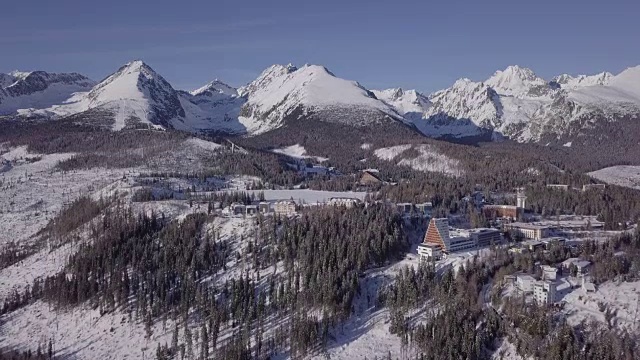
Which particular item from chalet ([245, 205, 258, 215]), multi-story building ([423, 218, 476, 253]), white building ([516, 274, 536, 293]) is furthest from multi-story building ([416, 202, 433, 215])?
white building ([516, 274, 536, 293])

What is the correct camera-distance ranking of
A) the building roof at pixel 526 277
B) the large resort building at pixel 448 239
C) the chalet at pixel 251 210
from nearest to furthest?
the building roof at pixel 526 277, the large resort building at pixel 448 239, the chalet at pixel 251 210

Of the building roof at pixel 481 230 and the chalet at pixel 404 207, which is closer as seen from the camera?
the building roof at pixel 481 230

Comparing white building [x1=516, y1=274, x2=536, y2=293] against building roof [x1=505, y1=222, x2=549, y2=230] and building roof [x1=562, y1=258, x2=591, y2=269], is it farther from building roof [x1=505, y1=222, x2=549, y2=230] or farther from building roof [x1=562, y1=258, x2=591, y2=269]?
building roof [x1=505, y1=222, x2=549, y2=230]

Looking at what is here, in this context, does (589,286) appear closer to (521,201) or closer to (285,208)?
(521,201)

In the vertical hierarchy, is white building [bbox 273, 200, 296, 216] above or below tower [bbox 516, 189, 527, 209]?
below

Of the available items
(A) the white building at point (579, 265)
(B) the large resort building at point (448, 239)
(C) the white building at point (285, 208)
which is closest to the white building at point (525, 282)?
(A) the white building at point (579, 265)

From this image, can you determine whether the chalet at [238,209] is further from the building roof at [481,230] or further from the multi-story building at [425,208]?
the building roof at [481,230]

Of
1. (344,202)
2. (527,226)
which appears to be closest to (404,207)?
(344,202)

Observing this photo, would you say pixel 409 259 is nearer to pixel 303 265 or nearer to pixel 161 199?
pixel 303 265
